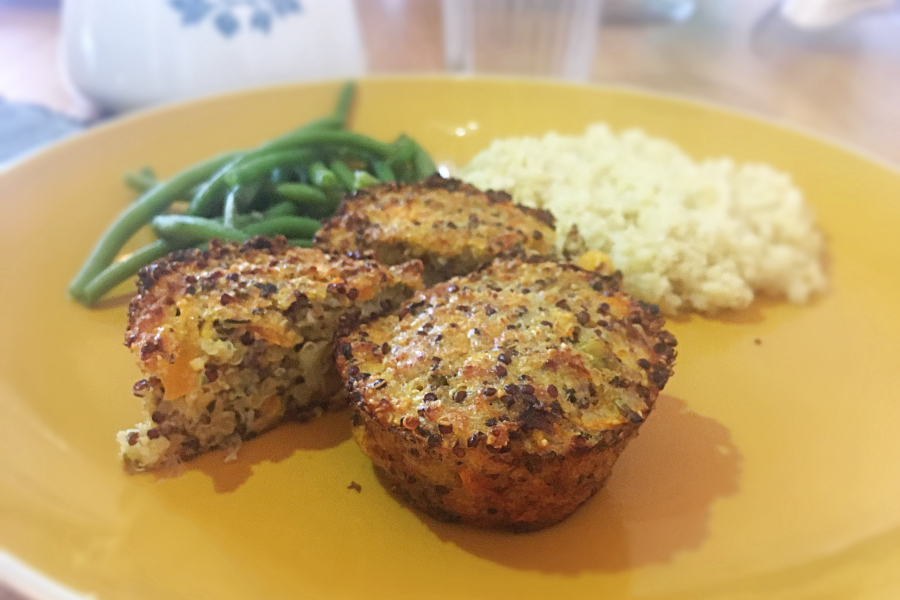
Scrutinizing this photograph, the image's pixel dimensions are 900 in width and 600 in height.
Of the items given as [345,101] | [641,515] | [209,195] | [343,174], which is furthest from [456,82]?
[641,515]

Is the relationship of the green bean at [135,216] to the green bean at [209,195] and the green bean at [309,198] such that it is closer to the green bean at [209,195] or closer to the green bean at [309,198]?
the green bean at [209,195]

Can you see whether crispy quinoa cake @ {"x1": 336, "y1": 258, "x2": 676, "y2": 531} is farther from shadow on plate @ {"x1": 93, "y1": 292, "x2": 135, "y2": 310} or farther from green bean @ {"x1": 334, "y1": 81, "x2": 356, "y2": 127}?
green bean @ {"x1": 334, "y1": 81, "x2": 356, "y2": 127}

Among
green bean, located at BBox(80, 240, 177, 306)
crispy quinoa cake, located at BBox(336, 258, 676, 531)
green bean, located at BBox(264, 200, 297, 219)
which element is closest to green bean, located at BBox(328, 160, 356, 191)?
green bean, located at BBox(264, 200, 297, 219)

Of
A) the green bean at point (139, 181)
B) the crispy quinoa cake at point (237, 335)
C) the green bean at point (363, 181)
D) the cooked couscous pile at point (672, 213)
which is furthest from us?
the green bean at point (139, 181)

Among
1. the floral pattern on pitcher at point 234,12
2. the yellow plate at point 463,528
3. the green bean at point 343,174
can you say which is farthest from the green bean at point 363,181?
the floral pattern on pitcher at point 234,12

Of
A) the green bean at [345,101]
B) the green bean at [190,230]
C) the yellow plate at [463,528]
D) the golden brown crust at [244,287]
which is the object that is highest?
the golden brown crust at [244,287]

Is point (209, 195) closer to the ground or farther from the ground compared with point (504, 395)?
closer to the ground

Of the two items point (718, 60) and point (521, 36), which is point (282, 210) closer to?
point (521, 36)
